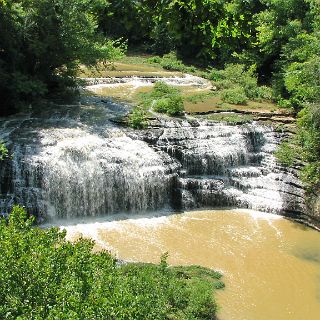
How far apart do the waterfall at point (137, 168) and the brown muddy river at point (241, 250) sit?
795mm

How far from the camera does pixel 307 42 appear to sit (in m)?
21.7

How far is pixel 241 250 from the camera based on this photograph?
13.7 metres

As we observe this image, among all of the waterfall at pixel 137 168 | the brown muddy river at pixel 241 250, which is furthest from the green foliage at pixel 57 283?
the waterfall at pixel 137 168

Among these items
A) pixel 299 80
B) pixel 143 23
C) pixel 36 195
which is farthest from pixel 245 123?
pixel 143 23

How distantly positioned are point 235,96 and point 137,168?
8.21 m

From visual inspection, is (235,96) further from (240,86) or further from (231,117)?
(231,117)

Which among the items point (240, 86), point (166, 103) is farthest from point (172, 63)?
point (166, 103)

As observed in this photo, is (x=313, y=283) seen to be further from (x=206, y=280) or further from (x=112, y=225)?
(x=112, y=225)

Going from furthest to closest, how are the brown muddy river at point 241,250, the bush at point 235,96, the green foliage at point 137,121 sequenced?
1. the bush at point 235,96
2. the green foliage at point 137,121
3. the brown muddy river at point 241,250

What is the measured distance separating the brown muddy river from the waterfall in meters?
0.80

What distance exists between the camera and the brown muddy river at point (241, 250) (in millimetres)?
11328

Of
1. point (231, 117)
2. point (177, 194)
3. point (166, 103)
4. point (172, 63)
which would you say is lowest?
point (177, 194)

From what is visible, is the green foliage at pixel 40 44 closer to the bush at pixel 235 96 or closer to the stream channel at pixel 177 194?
the stream channel at pixel 177 194

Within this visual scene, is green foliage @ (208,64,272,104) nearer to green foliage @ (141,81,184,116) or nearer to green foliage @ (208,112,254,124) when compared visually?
green foliage @ (208,112,254,124)
